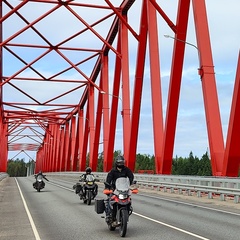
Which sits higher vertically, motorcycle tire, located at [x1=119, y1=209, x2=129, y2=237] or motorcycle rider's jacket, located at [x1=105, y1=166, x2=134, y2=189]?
motorcycle rider's jacket, located at [x1=105, y1=166, x2=134, y2=189]

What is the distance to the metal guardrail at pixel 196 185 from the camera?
→ 15906mm

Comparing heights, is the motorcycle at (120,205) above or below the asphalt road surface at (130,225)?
above

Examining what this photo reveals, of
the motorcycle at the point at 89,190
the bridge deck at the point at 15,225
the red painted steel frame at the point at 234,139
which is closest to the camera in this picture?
the bridge deck at the point at 15,225

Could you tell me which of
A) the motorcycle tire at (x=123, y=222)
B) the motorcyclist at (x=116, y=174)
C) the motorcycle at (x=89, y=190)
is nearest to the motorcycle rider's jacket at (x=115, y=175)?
the motorcyclist at (x=116, y=174)

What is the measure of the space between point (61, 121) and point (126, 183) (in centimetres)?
8258

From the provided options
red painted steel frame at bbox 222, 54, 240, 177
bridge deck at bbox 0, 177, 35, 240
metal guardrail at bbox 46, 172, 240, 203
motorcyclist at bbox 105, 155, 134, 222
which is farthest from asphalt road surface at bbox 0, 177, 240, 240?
red painted steel frame at bbox 222, 54, 240, 177

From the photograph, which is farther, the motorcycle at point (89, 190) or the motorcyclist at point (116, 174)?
the motorcycle at point (89, 190)

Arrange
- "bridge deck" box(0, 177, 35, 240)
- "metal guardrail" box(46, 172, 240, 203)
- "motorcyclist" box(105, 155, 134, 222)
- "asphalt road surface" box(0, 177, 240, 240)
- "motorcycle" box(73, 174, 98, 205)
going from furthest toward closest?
"motorcycle" box(73, 174, 98, 205)
"metal guardrail" box(46, 172, 240, 203)
"motorcyclist" box(105, 155, 134, 222)
"bridge deck" box(0, 177, 35, 240)
"asphalt road surface" box(0, 177, 240, 240)

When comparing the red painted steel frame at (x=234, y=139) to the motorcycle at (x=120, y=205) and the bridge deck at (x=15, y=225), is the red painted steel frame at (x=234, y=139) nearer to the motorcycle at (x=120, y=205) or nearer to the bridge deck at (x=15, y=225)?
the bridge deck at (x=15, y=225)

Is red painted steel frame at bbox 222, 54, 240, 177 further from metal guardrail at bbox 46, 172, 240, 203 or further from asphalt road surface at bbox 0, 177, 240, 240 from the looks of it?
asphalt road surface at bbox 0, 177, 240, 240

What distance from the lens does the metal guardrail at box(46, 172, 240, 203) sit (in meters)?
15.9

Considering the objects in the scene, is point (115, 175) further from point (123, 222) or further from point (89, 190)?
point (89, 190)

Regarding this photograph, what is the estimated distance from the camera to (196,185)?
18828 mm

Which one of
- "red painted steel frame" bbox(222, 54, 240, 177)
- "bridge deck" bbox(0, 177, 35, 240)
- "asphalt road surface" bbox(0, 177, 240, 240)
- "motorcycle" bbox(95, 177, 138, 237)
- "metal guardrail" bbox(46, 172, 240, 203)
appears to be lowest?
"bridge deck" bbox(0, 177, 35, 240)
